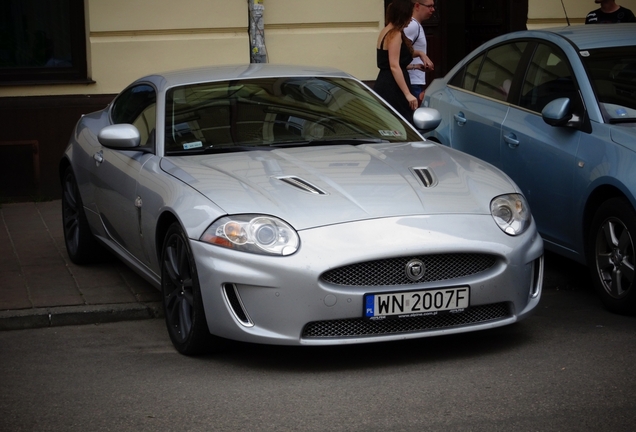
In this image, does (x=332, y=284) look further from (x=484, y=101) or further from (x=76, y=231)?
(x=76, y=231)

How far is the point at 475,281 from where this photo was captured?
5.07 metres

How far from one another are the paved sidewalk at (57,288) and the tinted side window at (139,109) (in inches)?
39.6

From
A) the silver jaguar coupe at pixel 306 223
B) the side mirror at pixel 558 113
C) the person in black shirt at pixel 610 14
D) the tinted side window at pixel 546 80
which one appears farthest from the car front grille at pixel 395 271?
the person in black shirt at pixel 610 14

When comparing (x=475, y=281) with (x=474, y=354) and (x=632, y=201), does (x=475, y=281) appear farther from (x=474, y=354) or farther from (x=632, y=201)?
(x=632, y=201)

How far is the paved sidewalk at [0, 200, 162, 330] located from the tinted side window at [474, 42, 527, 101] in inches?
109

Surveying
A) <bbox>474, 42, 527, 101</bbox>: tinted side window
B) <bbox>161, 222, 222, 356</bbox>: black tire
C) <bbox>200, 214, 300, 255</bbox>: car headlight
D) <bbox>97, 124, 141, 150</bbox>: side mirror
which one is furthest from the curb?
<bbox>474, 42, 527, 101</bbox>: tinted side window

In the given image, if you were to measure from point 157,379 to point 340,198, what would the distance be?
1.23 m

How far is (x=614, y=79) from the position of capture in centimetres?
659

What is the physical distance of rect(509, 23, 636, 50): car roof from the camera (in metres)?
6.89

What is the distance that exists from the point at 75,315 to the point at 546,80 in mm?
3368

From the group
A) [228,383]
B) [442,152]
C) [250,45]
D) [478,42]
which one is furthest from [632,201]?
[478,42]

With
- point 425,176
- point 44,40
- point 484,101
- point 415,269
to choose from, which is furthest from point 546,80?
point 44,40

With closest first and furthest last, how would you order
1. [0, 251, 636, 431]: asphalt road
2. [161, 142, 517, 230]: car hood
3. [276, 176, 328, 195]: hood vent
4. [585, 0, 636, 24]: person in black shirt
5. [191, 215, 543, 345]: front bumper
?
[0, 251, 636, 431]: asphalt road → [191, 215, 543, 345]: front bumper → [161, 142, 517, 230]: car hood → [276, 176, 328, 195]: hood vent → [585, 0, 636, 24]: person in black shirt

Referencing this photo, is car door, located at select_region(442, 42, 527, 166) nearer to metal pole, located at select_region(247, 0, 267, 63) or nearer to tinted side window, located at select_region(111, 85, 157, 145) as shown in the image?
tinted side window, located at select_region(111, 85, 157, 145)
